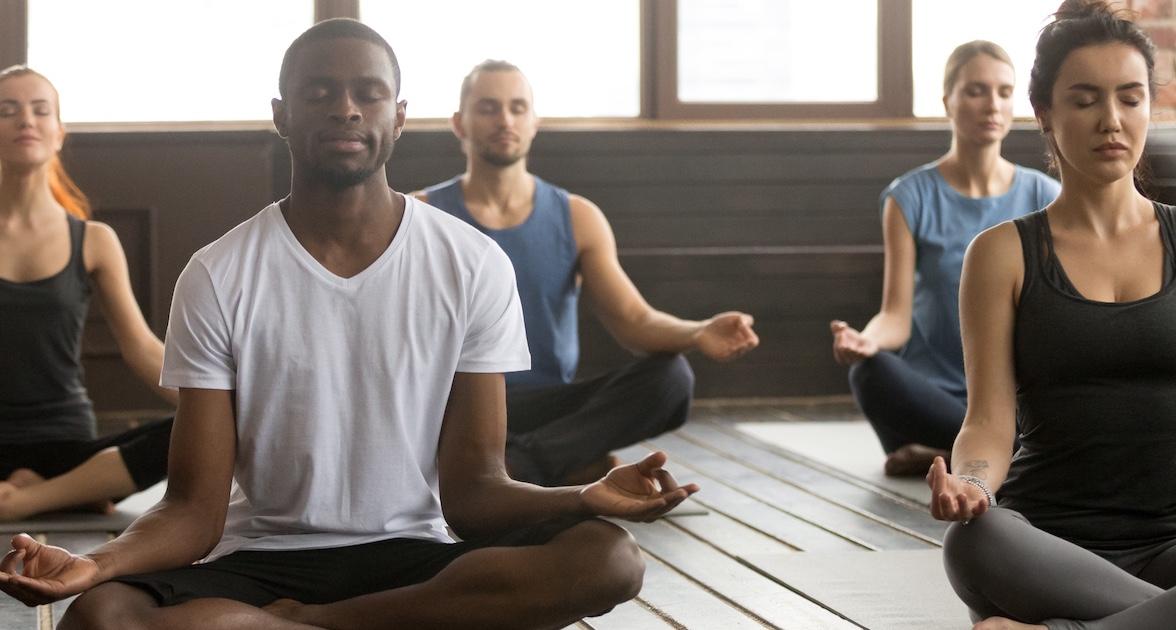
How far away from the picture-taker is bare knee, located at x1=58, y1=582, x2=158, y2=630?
5.43 feet

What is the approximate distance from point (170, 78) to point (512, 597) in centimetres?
370

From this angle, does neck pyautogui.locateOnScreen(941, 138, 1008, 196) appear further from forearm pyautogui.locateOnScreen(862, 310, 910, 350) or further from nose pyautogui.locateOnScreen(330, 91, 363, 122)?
nose pyautogui.locateOnScreen(330, 91, 363, 122)

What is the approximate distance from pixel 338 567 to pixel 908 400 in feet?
6.51

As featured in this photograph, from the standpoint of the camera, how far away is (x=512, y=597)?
1.77 m

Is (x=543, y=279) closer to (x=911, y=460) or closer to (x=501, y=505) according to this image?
(x=911, y=460)

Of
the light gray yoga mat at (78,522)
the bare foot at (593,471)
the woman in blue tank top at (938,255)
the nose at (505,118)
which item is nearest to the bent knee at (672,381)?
the bare foot at (593,471)

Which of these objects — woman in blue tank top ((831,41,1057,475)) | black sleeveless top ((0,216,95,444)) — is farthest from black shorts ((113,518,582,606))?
woman in blue tank top ((831,41,1057,475))

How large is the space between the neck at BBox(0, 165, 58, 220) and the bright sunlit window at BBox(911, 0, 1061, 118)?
10.4 feet

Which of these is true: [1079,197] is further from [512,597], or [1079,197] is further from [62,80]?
[62,80]

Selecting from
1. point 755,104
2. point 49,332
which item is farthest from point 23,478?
point 755,104

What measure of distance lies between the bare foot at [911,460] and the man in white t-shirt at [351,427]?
1.90m

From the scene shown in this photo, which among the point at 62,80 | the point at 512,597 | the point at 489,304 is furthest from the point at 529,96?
the point at 62,80

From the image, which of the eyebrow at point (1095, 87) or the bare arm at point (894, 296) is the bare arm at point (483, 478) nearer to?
the eyebrow at point (1095, 87)

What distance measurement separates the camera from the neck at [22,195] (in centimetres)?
327
